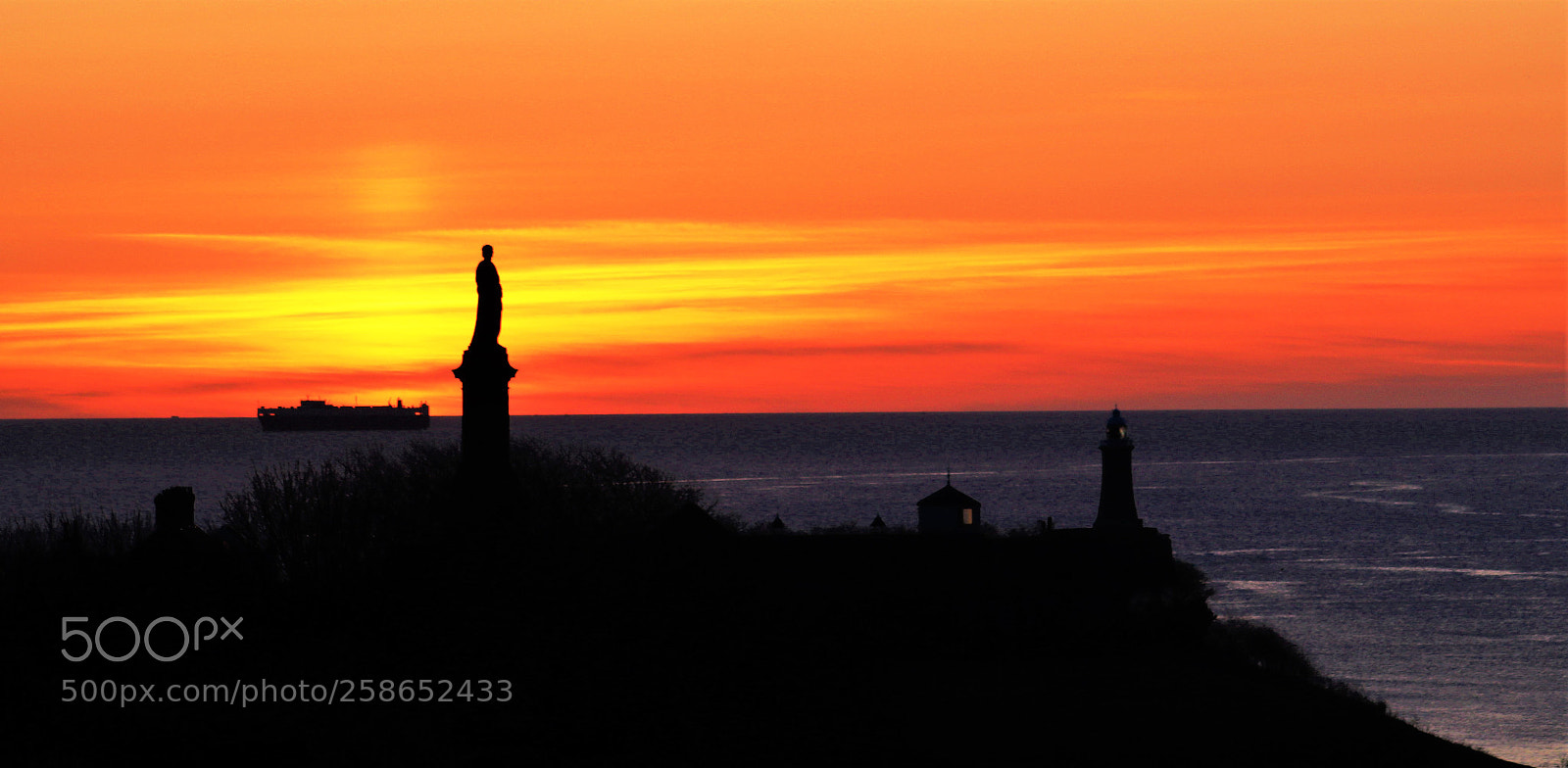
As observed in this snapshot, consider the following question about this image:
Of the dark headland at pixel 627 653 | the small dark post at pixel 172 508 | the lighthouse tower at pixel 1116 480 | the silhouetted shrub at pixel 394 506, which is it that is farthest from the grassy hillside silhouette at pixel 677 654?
the lighthouse tower at pixel 1116 480

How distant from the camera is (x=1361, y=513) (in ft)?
454

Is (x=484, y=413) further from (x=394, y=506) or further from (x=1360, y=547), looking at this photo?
(x=1360, y=547)

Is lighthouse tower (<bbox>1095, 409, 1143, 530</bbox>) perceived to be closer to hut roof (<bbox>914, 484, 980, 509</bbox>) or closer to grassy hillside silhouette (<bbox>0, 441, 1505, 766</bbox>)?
hut roof (<bbox>914, 484, 980, 509</bbox>)

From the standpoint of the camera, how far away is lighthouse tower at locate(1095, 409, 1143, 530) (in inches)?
2749

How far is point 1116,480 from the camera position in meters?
70.5

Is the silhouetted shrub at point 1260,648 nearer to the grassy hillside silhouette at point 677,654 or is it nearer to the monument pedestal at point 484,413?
the grassy hillside silhouette at point 677,654

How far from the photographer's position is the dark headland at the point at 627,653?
1057 inches

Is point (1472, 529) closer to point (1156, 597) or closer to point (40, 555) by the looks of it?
point (1156, 597)

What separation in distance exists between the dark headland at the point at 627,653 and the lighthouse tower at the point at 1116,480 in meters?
21.3

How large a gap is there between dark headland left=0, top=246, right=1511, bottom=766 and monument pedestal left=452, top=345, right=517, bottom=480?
0.17 feet

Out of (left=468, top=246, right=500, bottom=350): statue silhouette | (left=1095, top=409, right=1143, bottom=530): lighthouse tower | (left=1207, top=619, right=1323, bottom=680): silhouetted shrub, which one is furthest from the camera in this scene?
(left=1095, top=409, right=1143, bottom=530): lighthouse tower

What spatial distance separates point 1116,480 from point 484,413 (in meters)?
44.1

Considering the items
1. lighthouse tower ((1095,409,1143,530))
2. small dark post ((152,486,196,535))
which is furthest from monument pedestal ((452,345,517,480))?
lighthouse tower ((1095,409,1143,530))

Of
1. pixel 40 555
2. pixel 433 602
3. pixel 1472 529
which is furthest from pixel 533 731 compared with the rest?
pixel 1472 529
